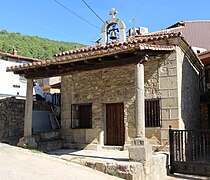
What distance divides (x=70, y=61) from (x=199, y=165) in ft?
16.0

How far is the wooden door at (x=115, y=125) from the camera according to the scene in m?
9.97

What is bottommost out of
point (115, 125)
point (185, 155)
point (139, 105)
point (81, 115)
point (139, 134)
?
point (185, 155)

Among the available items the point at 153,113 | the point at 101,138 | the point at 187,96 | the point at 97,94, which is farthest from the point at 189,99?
the point at 101,138

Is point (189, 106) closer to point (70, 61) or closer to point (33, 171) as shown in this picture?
point (70, 61)

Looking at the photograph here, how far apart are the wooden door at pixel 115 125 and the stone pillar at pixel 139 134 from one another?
2.70 metres

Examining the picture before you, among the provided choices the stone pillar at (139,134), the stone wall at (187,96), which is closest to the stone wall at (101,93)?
the stone wall at (187,96)

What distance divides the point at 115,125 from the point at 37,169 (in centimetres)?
470

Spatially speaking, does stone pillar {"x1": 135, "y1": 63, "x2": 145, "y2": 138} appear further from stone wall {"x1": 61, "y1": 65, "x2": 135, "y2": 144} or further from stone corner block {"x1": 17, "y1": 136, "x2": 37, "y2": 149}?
stone corner block {"x1": 17, "y1": 136, "x2": 37, "y2": 149}

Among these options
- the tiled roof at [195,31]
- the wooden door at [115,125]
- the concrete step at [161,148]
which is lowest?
the concrete step at [161,148]

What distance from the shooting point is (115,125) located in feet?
33.2

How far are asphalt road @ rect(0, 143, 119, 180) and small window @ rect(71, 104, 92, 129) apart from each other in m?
3.84

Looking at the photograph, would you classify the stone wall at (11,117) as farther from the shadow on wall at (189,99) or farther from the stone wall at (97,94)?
the shadow on wall at (189,99)

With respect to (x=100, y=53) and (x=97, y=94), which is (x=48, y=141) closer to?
(x=97, y=94)

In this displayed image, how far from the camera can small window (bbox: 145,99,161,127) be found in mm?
9219
